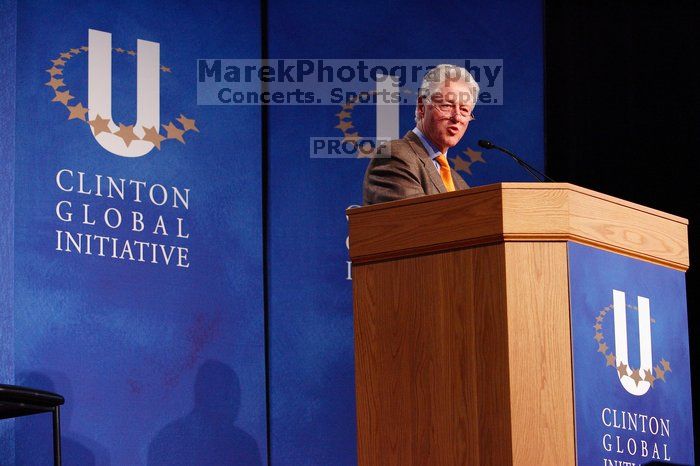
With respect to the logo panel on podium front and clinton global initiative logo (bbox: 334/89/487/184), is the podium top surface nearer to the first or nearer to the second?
the logo panel on podium front

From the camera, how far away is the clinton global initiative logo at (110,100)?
4.29 meters

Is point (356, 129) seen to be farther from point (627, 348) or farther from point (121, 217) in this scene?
point (627, 348)

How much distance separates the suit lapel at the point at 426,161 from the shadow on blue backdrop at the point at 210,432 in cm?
139

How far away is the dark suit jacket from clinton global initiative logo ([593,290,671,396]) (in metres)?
0.75

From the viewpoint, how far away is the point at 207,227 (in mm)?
4551

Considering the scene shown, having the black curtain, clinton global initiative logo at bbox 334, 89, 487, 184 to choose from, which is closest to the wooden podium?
clinton global initiative logo at bbox 334, 89, 487, 184

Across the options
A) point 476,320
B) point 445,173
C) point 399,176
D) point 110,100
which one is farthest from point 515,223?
Answer: point 110,100

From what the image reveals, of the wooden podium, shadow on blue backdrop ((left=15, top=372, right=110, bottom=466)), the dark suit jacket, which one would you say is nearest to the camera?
the wooden podium

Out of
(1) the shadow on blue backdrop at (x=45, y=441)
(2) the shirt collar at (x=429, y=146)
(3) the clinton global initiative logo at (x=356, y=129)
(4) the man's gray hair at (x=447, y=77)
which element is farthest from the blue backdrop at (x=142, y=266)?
(4) the man's gray hair at (x=447, y=77)

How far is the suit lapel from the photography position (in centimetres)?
341

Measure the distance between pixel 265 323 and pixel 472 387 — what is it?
2.11 m

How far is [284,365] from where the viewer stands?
181 inches

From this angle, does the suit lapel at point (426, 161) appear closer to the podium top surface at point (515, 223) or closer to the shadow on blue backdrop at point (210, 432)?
the podium top surface at point (515, 223)

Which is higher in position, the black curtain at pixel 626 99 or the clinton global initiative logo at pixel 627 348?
the black curtain at pixel 626 99
